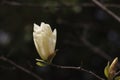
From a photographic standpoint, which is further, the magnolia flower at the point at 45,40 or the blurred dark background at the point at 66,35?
the blurred dark background at the point at 66,35

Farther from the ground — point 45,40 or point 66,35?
point 45,40

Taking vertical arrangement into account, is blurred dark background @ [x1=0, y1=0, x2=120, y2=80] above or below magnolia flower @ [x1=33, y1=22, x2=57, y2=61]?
below

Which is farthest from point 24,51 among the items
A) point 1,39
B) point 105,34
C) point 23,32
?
point 105,34

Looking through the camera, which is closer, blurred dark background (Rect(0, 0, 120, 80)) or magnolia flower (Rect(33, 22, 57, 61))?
magnolia flower (Rect(33, 22, 57, 61))

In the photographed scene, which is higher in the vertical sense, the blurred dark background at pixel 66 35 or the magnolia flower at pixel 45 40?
the magnolia flower at pixel 45 40

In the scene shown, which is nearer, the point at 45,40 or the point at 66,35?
the point at 45,40
